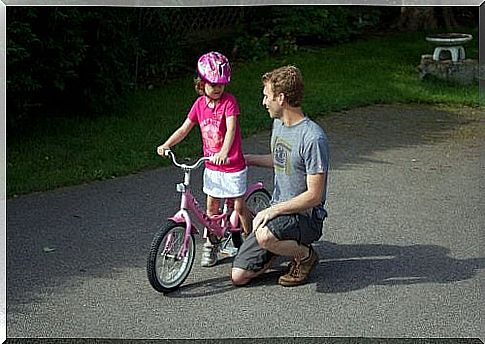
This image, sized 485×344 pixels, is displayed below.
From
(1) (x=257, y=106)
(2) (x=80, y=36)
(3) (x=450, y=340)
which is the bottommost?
(3) (x=450, y=340)

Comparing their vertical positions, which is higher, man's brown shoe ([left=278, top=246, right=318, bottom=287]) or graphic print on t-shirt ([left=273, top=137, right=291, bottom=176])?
graphic print on t-shirt ([left=273, top=137, right=291, bottom=176])

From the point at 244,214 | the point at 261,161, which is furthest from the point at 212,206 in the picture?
the point at 261,161

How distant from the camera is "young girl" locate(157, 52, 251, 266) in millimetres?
4859

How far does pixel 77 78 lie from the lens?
7516mm

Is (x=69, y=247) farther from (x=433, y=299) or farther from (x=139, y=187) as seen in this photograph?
(x=433, y=299)

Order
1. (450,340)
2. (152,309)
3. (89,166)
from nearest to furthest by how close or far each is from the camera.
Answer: (450,340)
(152,309)
(89,166)

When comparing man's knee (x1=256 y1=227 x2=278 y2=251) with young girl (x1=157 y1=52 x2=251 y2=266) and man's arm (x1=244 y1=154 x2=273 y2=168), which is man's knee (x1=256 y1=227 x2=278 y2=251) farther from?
man's arm (x1=244 y1=154 x2=273 y2=168)

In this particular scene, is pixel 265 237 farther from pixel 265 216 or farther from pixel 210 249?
pixel 210 249

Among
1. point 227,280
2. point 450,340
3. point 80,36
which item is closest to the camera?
point 450,340

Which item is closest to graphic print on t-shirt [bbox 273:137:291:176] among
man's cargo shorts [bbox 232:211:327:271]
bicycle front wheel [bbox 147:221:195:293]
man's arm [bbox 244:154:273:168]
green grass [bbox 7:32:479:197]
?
man's arm [bbox 244:154:273:168]

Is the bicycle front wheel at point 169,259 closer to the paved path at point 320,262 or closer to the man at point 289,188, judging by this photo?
the paved path at point 320,262

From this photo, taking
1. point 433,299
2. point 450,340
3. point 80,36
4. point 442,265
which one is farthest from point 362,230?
point 80,36

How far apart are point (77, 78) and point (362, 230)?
9.19ft

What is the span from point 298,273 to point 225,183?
23.5 inches
